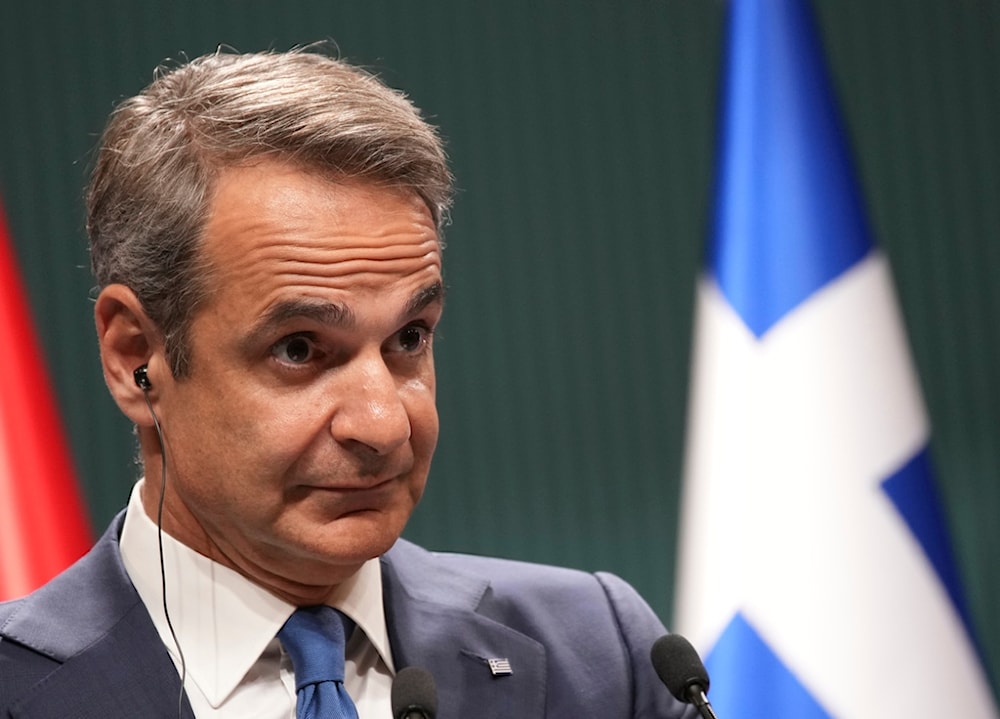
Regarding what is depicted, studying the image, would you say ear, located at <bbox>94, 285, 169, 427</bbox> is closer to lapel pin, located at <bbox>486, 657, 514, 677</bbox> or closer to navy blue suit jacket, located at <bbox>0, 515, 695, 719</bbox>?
navy blue suit jacket, located at <bbox>0, 515, 695, 719</bbox>

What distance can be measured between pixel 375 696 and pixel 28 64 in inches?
107

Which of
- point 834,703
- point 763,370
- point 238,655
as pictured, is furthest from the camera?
point 763,370

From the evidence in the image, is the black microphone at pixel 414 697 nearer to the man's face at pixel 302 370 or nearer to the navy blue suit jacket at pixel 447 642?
the man's face at pixel 302 370

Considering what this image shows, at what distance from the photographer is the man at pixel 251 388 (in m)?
1.54

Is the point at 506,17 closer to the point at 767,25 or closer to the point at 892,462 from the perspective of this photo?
the point at 767,25

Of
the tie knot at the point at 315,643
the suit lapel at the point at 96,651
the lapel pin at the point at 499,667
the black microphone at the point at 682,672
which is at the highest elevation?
the black microphone at the point at 682,672

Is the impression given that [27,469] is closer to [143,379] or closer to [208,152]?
[143,379]

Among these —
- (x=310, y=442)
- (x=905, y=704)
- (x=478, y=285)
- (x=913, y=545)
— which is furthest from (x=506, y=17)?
(x=310, y=442)

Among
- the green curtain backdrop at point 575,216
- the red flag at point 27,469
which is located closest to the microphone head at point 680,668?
the red flag at point 27,469

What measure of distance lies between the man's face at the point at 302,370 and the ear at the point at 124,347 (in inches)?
2.9

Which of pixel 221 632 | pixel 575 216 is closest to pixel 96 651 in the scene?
pixel 221 632

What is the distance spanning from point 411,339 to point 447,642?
1.44 ft

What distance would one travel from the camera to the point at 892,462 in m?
2.68

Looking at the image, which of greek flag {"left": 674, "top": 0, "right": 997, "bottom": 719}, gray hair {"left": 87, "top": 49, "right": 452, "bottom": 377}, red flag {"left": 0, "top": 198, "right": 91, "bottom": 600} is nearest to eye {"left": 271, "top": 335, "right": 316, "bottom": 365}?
gray hair {"left": 87, "top": 49, "right": 452, "bottom": 377}
